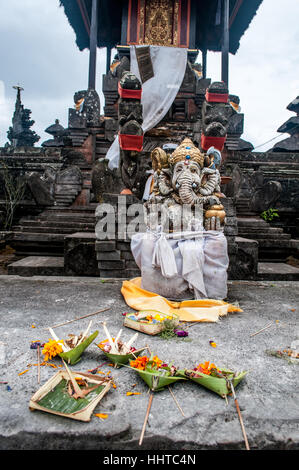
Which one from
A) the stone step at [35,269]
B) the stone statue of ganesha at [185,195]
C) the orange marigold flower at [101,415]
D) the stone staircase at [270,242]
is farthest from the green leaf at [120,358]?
the stone staircase at [270,242]

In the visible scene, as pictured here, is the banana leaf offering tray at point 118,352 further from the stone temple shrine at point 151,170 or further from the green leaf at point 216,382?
the stone temple shrine at point 151,170

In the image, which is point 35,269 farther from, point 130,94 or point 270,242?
point 270,242

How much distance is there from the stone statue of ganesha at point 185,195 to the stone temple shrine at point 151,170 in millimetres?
13

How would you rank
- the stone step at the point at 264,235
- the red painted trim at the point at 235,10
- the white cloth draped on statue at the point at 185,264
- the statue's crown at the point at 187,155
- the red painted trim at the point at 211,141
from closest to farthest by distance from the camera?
the white cloth draped on statue at the point at 185,264, the statue's crown at the point at 187,155, the stone step at the point at 264,235, the red painted trim at the point at 211,141, the red painted trim at the point at 235,10

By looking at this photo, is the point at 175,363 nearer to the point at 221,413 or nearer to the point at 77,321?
the point at 221,413

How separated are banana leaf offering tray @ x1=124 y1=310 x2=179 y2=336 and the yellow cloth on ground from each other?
0.75 ft

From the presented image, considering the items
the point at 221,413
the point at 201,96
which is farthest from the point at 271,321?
the point at 201,96

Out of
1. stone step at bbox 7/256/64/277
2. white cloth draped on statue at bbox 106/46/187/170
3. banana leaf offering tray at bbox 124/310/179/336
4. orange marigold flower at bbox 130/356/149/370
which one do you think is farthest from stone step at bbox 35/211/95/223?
orange marigold flower at bbox 130/356/149/370

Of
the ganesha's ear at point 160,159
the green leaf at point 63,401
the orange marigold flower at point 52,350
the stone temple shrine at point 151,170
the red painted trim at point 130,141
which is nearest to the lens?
the green leaf at point 63,401

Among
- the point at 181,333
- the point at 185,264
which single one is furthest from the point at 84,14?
the point at 181,333

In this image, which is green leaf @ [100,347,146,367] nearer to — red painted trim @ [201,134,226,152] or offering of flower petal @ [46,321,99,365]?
offering of flower petal @ [46,321,99,365]

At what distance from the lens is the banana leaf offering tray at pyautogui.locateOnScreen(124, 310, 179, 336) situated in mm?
2223

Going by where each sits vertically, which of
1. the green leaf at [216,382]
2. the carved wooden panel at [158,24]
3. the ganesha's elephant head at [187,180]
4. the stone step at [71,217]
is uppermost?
the carved wooden panel at [158,24]

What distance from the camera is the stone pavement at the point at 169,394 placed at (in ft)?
3.87
